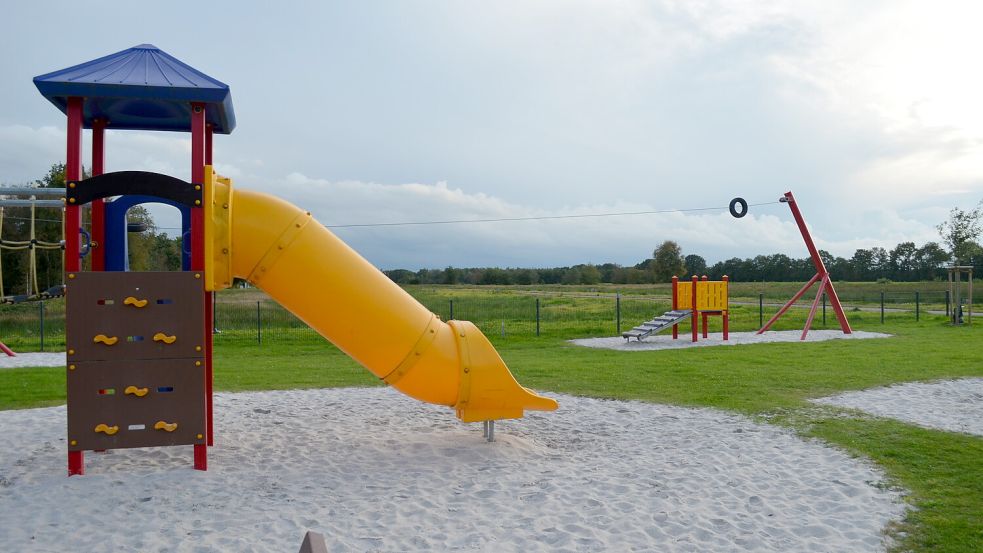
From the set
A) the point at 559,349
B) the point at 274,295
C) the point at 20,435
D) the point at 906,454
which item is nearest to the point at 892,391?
the point at 906,454

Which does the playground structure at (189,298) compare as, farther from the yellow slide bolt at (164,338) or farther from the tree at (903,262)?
the tree at (903,262)

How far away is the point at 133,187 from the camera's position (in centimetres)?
595

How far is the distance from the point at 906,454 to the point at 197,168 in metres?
6.97

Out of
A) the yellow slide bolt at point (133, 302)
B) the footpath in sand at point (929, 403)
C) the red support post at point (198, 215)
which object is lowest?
the footpath in sand at point (929, 403)

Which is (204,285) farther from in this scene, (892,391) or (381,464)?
(892,391)

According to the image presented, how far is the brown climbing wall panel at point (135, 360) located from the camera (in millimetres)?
5742

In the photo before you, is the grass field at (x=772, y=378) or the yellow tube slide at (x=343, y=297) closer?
the grass field at (x=772, y=378)

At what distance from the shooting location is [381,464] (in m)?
6.40

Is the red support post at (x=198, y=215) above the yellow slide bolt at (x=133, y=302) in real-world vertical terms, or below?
above

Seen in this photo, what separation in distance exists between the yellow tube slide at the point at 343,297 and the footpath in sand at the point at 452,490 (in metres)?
0.74

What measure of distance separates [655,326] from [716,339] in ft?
7.10

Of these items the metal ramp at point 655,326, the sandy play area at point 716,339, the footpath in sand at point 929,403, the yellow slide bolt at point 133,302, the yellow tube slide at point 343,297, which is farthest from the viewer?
the metal ramp at point 655,326

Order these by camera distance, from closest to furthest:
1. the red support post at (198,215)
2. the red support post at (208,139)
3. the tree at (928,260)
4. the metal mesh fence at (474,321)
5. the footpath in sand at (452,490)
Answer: the footpath in sand at (452,490), the red support post at (198,215), the red support post at (208,139), the metal mesh fence at (474,321), the tree at (928,260)

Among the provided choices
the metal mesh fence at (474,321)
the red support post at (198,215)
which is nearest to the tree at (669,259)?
the metal mesh fence at (474,321)
